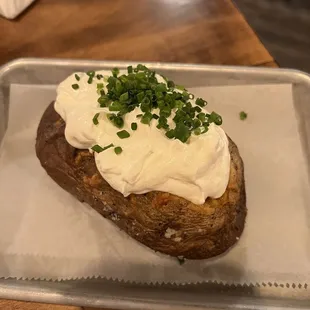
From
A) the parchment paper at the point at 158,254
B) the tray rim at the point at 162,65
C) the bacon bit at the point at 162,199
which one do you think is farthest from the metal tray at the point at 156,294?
the tray rim at the point at 162,65

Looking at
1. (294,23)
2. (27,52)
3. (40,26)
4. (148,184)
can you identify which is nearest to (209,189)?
(148,184)

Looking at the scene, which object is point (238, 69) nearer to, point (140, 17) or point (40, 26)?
point (140, 17)

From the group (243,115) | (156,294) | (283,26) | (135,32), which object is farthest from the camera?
(283,26)

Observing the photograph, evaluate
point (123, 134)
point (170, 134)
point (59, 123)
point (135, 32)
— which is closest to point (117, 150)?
point (123, 134)

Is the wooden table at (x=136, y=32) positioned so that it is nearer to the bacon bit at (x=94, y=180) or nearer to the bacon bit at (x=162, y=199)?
the bacon bit at (x=94, y=180)

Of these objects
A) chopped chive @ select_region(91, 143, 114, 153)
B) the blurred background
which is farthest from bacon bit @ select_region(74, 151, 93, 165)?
the blurred background

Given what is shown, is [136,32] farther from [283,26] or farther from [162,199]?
[162,199]
